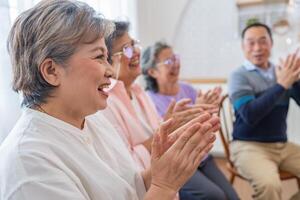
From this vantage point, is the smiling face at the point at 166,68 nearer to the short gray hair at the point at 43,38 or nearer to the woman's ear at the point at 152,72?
the woman's ear at the point at 152,72

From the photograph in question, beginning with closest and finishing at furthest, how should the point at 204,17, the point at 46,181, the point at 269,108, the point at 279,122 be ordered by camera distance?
1. the point at 46,181
2. the point at 269,108
3. the point at 279,122
4. the point at 204,17

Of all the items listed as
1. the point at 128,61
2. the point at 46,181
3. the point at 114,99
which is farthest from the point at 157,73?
the point at 46,181

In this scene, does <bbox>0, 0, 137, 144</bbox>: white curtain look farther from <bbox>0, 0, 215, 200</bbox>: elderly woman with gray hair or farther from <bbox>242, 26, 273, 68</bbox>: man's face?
<bbox>242, 26, 273, 68</bbox>: man's face

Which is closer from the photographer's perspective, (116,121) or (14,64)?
(14,64)

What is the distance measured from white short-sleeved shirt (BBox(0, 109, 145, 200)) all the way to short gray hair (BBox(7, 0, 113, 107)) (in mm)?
75

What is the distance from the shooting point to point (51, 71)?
754 millimetres

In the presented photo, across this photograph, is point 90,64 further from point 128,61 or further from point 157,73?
point 157,73

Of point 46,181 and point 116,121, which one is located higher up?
point 46,181

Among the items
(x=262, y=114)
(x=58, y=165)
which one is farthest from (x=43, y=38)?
(x=262, y=114)

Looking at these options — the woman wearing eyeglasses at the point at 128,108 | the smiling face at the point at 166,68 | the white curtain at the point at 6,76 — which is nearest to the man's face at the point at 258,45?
the smiling face at the point at 166,68

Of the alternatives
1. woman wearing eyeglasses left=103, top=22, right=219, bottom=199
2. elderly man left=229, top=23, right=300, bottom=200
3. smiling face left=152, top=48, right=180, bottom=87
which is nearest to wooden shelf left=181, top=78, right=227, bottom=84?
elderly man left=229, top=23, right=300, bottom=200

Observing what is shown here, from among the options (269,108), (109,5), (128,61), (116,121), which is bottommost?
(269,108)

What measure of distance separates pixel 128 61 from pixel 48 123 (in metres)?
0.69

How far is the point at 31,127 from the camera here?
0.73m
